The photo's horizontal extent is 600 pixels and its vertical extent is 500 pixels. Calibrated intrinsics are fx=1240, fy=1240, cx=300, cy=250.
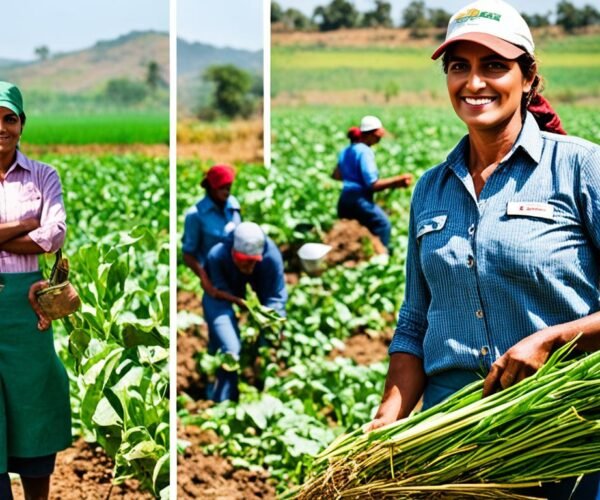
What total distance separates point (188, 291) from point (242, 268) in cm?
152

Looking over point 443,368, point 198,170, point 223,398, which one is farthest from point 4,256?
point 198,170

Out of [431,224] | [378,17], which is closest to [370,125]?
[431,224]

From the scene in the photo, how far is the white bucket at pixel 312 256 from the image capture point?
797 centimetres

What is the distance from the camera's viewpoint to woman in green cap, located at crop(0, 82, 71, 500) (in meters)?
3.79

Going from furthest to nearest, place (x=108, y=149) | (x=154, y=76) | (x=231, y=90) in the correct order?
(x=154, y=76), (x=231, y=90), (x=108, y=149)

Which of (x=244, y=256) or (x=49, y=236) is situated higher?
(x=49, y=236)

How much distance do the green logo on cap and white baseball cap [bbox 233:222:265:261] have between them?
3.93 m

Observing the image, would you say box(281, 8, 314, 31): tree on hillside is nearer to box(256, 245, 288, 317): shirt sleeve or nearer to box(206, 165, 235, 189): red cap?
box(206, 165, 235, 189): red cap

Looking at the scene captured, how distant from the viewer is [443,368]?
8.58 ft

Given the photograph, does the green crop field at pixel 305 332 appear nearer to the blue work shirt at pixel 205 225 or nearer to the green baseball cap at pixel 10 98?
the blue work shirt at pixel 205 225

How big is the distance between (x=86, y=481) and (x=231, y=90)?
24217 millimetres

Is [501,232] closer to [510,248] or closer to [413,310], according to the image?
[510,248]

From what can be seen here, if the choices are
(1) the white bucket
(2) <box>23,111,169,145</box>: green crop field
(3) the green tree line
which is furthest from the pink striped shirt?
(3) the green tree line

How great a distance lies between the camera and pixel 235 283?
6770mm
